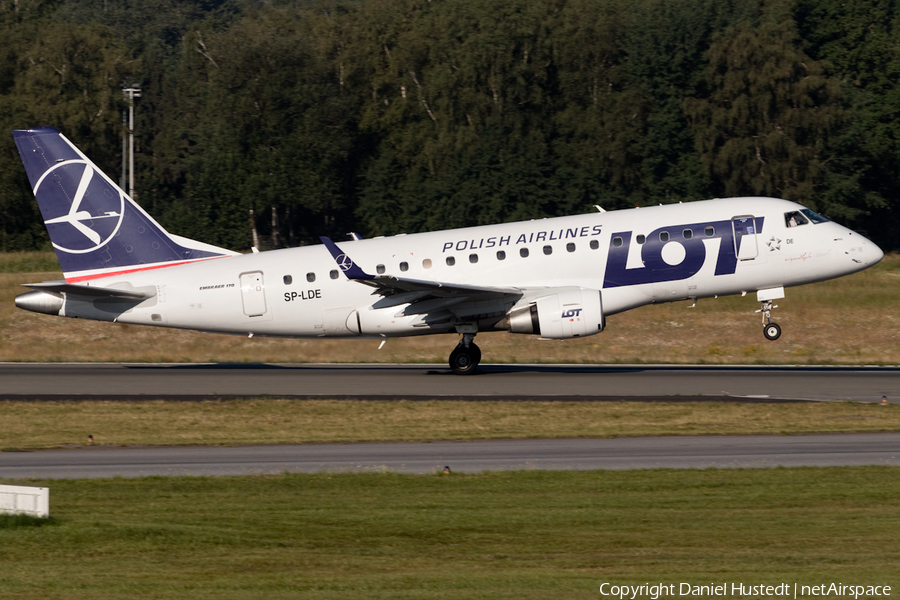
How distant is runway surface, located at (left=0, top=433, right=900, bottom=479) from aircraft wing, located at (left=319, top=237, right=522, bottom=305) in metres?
8.44

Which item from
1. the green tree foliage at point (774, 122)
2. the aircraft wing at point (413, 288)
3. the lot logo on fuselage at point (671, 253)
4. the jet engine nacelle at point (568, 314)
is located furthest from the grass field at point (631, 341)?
the green tree foliage at point (774, 122)

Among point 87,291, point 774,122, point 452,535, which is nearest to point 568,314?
point 87,291

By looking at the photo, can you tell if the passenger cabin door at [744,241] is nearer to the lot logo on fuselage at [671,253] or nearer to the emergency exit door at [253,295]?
the lot logo on fuselage at [671,253]

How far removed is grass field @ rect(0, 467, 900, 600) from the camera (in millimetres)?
12367

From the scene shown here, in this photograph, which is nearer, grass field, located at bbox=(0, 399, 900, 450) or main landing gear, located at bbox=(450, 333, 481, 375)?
grass field, located at bbox=(0, 399, 900, 450)

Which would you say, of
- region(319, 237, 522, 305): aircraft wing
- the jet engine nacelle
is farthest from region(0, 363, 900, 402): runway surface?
region(319, 237, 522, 305): aircraft wing

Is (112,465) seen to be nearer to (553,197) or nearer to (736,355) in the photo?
(736,355)

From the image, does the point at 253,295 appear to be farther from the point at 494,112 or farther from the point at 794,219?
the point at 494,112

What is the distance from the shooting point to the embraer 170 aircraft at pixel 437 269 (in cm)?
3195

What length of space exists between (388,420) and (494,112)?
56945 mm

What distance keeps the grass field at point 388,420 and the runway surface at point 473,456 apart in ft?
3.17

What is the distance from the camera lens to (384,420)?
25922 millimetres

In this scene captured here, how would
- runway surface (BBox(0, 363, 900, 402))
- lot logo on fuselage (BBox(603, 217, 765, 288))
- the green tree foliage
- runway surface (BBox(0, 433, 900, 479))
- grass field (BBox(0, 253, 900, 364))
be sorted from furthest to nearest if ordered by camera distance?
the green tree foliage
grass field (BBox(0, 253, 900, 364))
lot logo on fuselage (BBox(603, 217, 765, 288))
runway surface (BBox(0, 363, 900, 402))
runway surface (BBox(0, 433, 900, 479))

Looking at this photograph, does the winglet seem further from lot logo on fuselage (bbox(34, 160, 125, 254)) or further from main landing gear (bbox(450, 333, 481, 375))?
lot logo on fuselage (bbox(34, 160, 125, 254))
